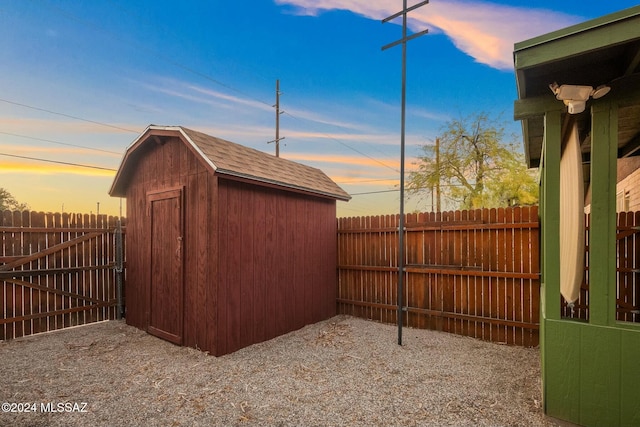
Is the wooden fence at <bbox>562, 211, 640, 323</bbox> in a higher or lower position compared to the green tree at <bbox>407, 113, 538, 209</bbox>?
lower

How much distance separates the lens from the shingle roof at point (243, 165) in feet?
13.9

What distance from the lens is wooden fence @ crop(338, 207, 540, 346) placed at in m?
4.55

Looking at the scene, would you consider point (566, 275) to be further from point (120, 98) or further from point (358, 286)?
point (120, 98)

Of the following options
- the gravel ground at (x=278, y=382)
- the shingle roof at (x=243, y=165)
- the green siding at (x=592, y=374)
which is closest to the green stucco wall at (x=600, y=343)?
the green siding at (x=592, y=374)

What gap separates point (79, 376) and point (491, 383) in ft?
15.1

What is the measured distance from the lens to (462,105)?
15.0 m

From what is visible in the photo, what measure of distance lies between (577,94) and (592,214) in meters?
0.91

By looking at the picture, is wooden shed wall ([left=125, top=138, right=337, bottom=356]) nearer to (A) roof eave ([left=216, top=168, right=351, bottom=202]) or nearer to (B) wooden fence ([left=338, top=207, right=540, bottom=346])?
(A) roof eave ([left=216, top=168, right=351, bottom=202])

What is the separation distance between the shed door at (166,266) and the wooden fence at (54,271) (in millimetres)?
1482

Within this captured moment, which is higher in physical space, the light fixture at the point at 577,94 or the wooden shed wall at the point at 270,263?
the light fixture at the point at 577,94

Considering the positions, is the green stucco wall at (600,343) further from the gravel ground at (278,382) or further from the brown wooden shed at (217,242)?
the brown wooden shed at (217,242)

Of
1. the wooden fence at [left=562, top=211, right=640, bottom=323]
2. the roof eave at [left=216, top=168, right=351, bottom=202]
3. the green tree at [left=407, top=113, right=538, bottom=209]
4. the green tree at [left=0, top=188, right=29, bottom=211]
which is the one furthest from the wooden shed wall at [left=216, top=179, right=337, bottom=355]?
the green tree at [left=0, top=188, right=29, bottom=211]

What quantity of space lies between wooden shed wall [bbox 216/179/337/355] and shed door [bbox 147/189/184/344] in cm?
86

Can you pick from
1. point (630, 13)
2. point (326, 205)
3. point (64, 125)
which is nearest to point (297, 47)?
point (326, 205)
